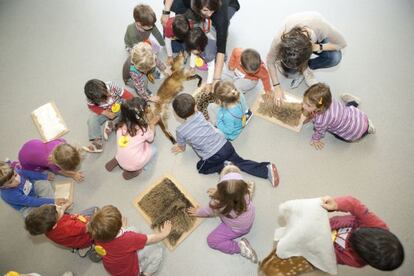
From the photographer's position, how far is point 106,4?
11.6 feet

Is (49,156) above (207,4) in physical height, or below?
below

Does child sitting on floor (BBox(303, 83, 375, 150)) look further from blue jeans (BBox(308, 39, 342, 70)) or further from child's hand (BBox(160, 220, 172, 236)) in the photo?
child's hand (BBox(160, 220, 172, 236))

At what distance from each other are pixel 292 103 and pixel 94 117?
1.73 metres

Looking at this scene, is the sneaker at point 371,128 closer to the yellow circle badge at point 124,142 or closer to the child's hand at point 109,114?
the yellow circle badge at point 124,142

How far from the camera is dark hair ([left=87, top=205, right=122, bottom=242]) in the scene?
6.11 ft

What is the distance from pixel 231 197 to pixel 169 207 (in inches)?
28.2

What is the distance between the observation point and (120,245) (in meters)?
1.96

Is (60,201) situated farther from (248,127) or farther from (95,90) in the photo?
(248,127)

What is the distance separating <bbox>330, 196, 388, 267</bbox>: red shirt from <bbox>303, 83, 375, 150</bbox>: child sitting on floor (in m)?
0.67

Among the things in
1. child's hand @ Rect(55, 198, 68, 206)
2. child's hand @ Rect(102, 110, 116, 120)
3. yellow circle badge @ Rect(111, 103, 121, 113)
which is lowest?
child's hand @ Rect(55, 198, 68, 206)

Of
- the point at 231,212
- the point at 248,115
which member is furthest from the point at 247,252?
the point at 248,115

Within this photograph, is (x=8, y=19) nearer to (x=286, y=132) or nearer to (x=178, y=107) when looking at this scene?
(x=178, y=107)

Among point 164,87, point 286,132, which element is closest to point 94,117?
point 164,87

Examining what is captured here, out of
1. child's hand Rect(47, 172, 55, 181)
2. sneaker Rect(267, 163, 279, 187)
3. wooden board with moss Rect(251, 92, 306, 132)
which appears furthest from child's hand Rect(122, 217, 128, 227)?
wooden board with moss Rect(251, 92, 306, 132)
